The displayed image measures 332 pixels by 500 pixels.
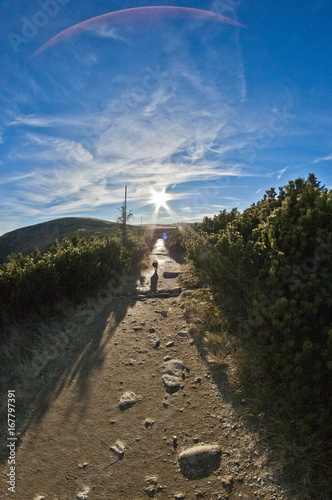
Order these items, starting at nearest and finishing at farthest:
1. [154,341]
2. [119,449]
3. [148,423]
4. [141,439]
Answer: [119,449] → [141,439] → [148,423] → [154,341]

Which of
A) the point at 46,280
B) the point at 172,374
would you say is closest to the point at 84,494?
the point at 172,374

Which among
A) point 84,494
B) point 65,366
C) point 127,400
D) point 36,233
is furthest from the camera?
point 36,233

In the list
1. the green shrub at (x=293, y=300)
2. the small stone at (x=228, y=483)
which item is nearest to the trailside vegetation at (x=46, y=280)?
the green shrub at (x=293, y=300)

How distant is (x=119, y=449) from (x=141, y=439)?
12.6 inches

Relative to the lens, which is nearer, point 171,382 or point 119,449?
point 119,449

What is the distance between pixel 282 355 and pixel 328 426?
2.63ft

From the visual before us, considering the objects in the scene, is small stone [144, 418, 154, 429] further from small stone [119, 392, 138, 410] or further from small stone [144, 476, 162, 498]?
small stone [144, 476, 162, 498]

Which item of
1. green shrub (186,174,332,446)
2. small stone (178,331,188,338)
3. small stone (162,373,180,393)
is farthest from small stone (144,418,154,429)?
small stone (178,331,188,338)

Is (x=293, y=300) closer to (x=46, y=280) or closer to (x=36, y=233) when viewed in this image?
(x=46, y=280)

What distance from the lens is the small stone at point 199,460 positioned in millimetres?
2838

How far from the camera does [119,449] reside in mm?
3238

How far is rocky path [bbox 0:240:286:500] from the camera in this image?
275 cm

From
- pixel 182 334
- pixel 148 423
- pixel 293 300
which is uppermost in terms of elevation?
pixel 293 300

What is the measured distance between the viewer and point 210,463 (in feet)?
9.50
